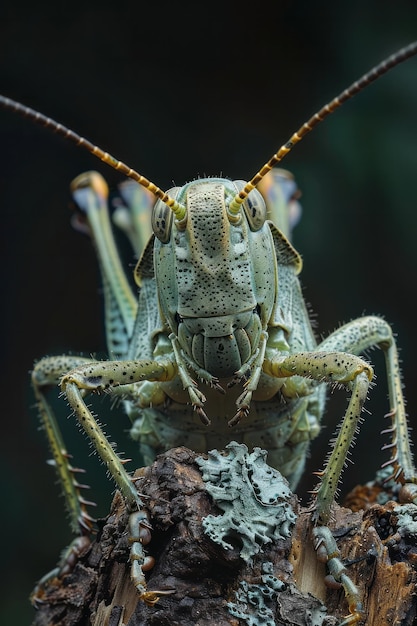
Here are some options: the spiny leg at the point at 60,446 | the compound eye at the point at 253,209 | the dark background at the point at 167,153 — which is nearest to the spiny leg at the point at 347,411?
the compound eye at the point at 253,209

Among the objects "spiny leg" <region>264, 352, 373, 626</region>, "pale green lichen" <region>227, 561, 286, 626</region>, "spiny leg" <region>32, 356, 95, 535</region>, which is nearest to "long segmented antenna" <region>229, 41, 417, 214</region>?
"spiny leg" <region>264, 352, 373, 626</region>

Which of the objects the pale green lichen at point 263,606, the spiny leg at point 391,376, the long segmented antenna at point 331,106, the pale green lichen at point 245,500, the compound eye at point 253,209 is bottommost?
the pale green lichen at point 263,606

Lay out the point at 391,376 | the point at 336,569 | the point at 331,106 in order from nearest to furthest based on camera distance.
A: the point at 336,569, the point at 331,106, the point at 391,376

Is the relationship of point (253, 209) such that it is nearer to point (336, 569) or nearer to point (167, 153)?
point (336, 569)

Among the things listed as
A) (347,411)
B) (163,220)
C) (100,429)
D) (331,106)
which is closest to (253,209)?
(163,220)

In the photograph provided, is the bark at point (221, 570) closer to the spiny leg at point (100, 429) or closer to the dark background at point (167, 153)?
the spiny leg at point (100, 429)

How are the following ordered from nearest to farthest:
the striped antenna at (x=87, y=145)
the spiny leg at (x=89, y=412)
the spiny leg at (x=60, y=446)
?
1. the spiny leg at (x=89, y=412)
2. the striped antenna at (x=87, y=145)
3. the spiny leg at (x=60, y=446)
